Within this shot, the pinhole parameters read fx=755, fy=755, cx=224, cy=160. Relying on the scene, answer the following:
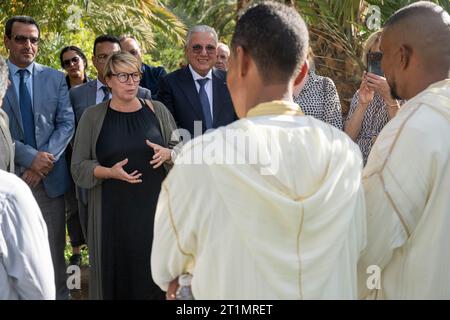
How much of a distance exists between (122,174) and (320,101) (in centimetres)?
185

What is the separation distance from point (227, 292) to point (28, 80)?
4521mm

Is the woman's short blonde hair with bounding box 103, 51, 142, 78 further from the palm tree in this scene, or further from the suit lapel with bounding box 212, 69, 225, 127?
the palm tree

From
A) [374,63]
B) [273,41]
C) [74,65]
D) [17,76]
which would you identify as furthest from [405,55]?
[74,65]

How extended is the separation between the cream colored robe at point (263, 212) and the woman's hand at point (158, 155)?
3.23 metres

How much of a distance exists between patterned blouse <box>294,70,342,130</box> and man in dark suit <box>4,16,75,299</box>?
6.88 ft

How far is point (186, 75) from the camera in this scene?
6.98m

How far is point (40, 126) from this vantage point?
666 cm

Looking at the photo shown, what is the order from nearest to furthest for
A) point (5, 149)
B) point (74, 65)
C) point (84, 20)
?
point (5, 149)
point (74, 65)
point (84, 20)

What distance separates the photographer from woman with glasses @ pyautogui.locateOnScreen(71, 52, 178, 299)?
611 centimetres

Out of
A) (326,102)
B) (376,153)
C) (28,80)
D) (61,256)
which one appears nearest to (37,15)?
(28,80)

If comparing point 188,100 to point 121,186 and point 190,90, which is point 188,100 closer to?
point 190,90

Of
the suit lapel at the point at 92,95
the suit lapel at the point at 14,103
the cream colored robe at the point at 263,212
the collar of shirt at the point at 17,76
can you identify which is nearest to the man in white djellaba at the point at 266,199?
the cream colored robe at the point at 263,212

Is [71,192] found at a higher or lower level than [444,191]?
lower

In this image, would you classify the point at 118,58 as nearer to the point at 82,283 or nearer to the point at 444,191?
the point at 82,283
